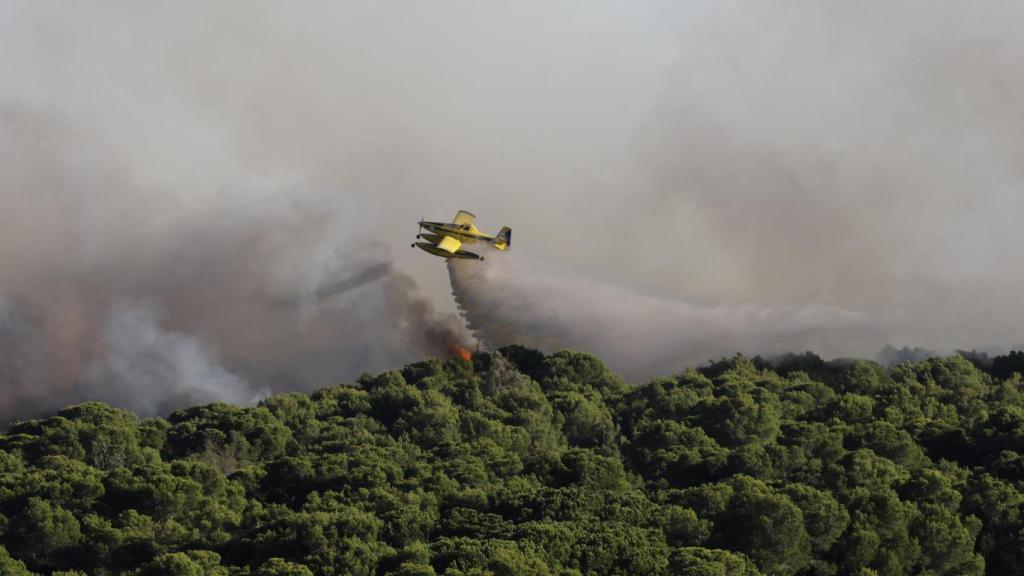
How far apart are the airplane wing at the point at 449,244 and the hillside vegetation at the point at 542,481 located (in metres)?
10.7

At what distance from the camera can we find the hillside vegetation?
86.9 metres

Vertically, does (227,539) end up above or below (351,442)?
below

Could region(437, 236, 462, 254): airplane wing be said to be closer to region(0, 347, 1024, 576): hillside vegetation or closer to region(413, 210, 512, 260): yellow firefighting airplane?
region(413, 210, 512, 260): yellow firefighting airplane

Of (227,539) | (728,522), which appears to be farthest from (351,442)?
(728,522)

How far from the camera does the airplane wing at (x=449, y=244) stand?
10469 centimetres

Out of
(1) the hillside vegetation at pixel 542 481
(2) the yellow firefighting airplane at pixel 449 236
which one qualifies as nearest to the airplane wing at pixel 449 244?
(2) the yellow firefighting airplane at pixel 449 236

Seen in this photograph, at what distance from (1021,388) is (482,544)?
2765 inches

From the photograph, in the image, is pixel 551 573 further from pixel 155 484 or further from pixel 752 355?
pixel 752 355

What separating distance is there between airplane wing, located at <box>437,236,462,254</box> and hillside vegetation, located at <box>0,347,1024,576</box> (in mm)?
10678

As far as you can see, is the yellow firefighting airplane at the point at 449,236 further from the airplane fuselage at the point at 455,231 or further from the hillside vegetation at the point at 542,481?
the hillside vegetation at the point at 542,481

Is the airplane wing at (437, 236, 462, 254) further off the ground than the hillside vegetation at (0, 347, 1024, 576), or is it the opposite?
the airplane wing at (437, 236, 462, 254)

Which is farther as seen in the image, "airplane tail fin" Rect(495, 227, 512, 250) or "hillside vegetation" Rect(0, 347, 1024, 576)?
"airplane tail fin" Rect(495, 227, 512, 250)

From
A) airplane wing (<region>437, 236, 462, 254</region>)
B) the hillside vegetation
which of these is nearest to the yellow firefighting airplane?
airplane wing (<region>437, 236, 462, 254</region>)

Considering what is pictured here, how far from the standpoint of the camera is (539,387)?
14388cm
